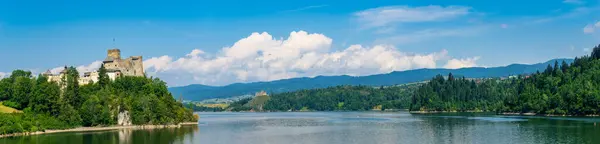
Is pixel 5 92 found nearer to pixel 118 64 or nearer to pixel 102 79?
pixel 102 79

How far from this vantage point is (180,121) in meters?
142

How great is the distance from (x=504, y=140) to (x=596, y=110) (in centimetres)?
8809

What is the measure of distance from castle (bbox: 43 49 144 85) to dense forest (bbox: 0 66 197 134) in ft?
10.7

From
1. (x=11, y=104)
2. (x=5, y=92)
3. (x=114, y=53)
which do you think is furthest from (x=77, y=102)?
(x=114, y=53)

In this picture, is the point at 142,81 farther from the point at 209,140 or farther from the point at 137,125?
the point at 209,140

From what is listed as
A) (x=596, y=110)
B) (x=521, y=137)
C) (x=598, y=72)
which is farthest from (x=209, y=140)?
(x=598, y=72)

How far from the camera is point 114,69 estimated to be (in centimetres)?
14150

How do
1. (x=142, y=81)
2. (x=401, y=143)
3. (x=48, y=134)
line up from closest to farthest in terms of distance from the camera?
1. (x=401, y=143)
2. (x=48, y=134)
3. (x=142, y=81)

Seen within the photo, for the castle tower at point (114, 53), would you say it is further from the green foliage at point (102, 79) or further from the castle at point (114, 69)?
the green foliage at point (102, 79)

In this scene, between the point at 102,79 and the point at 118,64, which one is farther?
the point at 118,64

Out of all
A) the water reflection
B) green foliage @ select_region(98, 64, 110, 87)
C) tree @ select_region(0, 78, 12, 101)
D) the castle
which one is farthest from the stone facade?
the water reflection

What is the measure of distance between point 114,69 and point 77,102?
2017 centimetres

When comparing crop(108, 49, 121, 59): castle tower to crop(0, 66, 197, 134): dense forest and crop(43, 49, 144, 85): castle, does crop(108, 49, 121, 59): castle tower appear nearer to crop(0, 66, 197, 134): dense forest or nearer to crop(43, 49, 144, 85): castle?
crop(43, 49, 144, 85): castle

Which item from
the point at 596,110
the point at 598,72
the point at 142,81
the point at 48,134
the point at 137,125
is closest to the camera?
the point at 48,134
